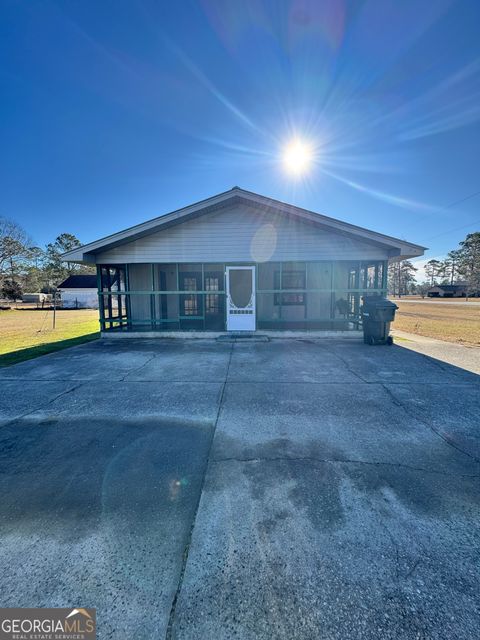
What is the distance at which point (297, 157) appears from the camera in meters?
12.5

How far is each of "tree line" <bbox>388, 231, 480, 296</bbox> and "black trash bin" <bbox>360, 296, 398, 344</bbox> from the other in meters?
60.7

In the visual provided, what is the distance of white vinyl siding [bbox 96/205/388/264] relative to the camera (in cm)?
947

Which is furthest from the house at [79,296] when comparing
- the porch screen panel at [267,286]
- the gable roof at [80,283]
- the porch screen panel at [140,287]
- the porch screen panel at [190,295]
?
the porch screen panel at [267,286]

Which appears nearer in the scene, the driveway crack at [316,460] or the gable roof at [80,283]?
the driveway crack at [316,460]

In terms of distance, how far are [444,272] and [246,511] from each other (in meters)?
104

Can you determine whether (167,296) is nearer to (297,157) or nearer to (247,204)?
(247,204)

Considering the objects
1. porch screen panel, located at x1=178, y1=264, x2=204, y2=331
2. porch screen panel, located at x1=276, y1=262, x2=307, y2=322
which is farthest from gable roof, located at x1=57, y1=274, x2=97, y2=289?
porch screen panel, located at x1=276, y1=262, x2=307, y2=322

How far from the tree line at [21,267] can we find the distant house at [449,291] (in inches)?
3140

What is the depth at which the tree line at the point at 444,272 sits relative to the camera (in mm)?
55013

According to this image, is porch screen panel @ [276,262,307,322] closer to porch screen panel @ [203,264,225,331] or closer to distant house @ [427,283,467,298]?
porch screen panel @ [203,264,225,331]

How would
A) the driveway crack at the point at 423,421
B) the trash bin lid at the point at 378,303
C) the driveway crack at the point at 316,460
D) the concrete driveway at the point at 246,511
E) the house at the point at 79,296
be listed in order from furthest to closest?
the house at the point at 79,296, the trash bin lid at the point at 378,303, the driveway crack at the point at 423,421, the driveway crack at the point at 316,460, the concrete driveway at the point at 246,511

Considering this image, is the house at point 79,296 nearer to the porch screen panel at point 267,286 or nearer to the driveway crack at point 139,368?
the porch screen panel at point 267,286

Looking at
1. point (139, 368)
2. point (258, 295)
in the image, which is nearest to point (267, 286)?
point (258, 295)

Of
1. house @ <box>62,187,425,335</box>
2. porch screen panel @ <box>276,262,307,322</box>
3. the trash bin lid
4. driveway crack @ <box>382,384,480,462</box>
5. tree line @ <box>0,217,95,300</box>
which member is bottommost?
driveway crack @ <box>382,384,480,462</box>
